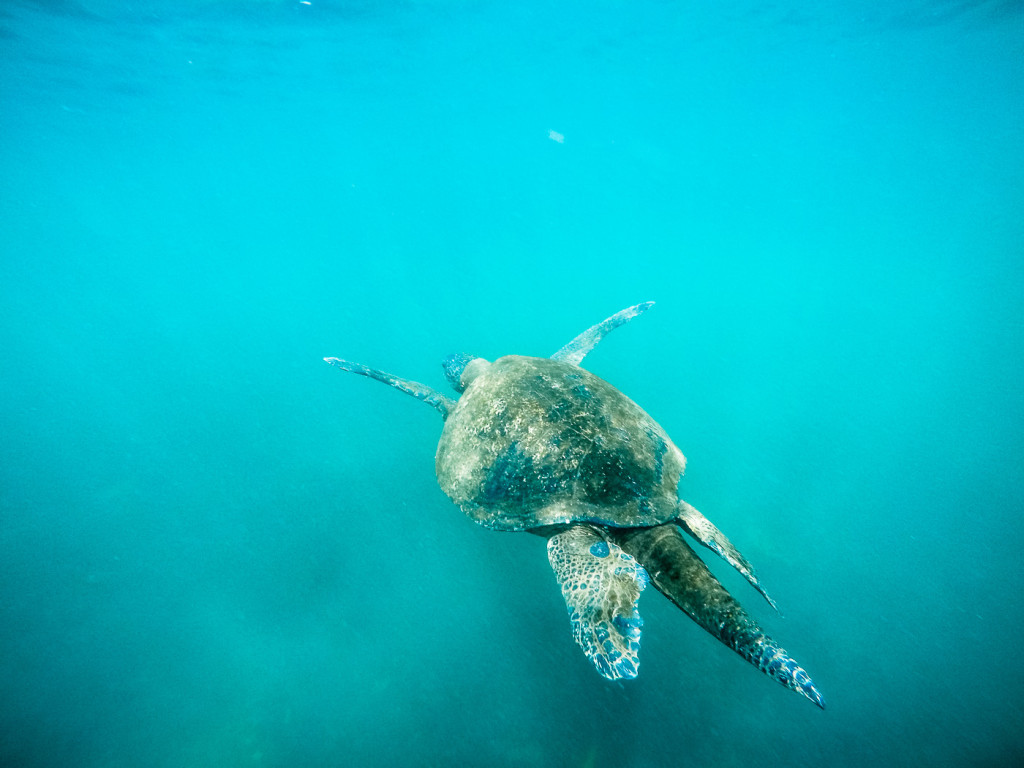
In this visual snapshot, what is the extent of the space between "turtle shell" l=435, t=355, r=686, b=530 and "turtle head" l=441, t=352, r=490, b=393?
2022 millimetres

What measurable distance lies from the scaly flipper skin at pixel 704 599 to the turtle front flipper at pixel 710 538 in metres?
0.14

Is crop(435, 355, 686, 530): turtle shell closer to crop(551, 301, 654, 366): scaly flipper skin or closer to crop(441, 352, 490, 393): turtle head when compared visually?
crop(441, 352, 490, 393): turtle head

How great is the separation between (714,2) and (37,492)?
78.8 feet

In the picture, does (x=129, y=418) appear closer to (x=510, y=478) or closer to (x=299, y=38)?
(x=510, y=478)

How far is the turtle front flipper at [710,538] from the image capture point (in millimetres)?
2926

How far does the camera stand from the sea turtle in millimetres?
2465

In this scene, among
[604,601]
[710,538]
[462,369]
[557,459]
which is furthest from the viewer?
[462,369]

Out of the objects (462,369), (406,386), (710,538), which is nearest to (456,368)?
(462,369)

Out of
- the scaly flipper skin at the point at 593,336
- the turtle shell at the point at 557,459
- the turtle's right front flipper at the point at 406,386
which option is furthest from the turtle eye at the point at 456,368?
the turtle shell at the point at 557,459

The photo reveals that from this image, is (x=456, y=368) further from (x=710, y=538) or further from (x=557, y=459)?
(x=710, y=538)

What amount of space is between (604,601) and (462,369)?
4.56 metres

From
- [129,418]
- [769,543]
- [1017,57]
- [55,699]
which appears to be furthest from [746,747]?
[1017,57]

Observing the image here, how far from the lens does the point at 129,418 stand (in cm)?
970

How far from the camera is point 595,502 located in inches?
124
